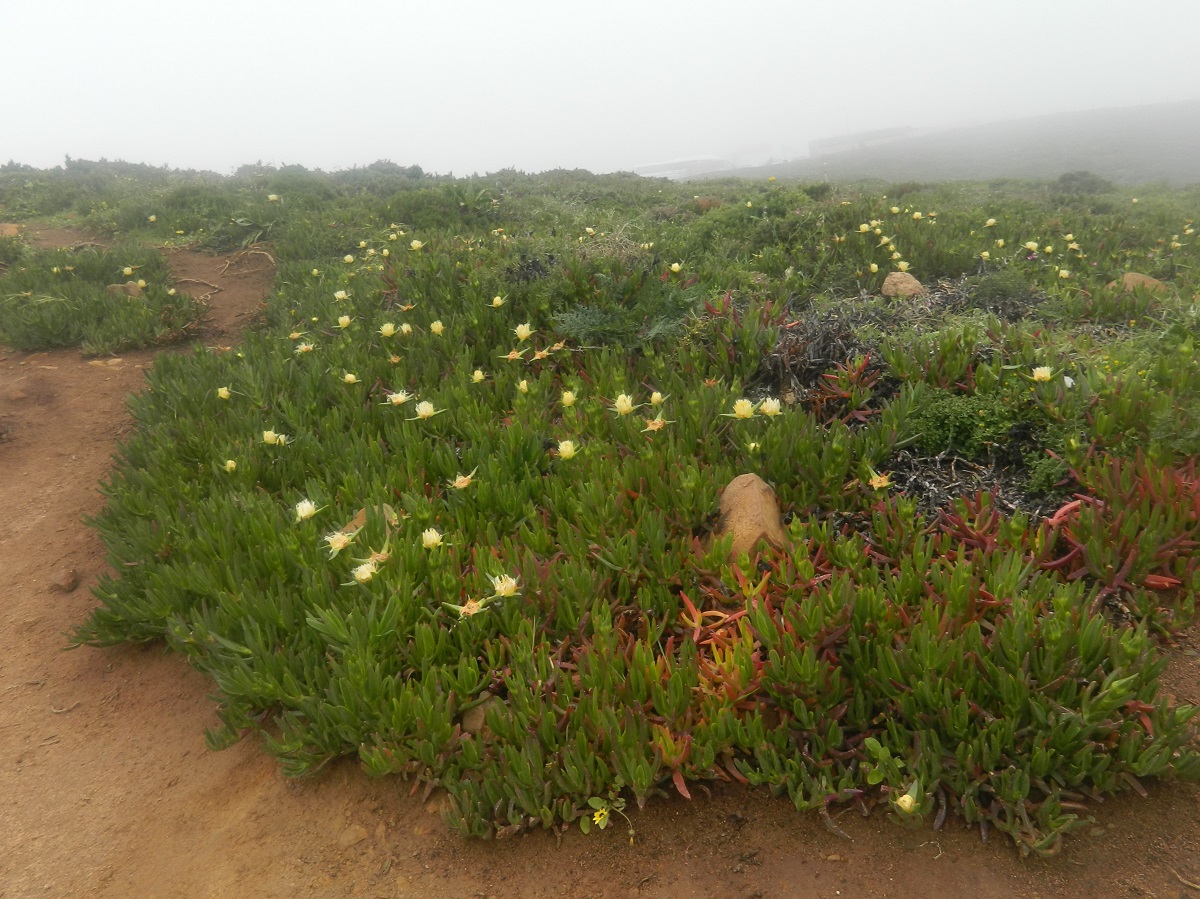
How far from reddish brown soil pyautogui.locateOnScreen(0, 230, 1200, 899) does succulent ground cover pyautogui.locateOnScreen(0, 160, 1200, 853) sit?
0.30 ft

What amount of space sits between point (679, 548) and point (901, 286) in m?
3.92

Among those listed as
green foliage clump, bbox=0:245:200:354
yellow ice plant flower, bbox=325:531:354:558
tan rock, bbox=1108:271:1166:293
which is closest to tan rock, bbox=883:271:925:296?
tan rock, bbox=1108:271:1166:293

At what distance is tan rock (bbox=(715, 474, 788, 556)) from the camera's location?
2.71 metres

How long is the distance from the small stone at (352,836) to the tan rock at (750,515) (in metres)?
1.54

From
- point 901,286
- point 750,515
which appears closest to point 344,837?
point 750,515

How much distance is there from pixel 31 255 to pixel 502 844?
32.3 ft

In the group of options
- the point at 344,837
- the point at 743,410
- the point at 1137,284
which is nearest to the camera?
the point at 344,837

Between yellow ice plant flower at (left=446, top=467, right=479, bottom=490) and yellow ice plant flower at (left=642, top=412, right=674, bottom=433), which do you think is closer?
yellow ice plant flower at (left=446, top=467, right=479, bottom=490)

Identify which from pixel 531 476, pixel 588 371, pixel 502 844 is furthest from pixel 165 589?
pixel 588 371

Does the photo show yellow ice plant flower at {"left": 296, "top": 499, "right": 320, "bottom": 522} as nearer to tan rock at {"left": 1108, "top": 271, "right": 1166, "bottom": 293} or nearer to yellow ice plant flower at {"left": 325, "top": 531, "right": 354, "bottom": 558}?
yellow ice plant flower at {"left": 325, "top": 531, "right": 354, "bottom": 558}

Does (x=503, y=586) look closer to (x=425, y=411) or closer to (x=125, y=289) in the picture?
(x=425, y=411)

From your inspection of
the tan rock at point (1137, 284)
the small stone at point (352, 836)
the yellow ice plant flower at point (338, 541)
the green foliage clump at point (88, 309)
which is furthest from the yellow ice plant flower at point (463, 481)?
the tan rock at point (1137, 284)

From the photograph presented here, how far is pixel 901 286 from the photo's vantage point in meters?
5.56

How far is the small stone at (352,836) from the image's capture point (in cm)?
204
